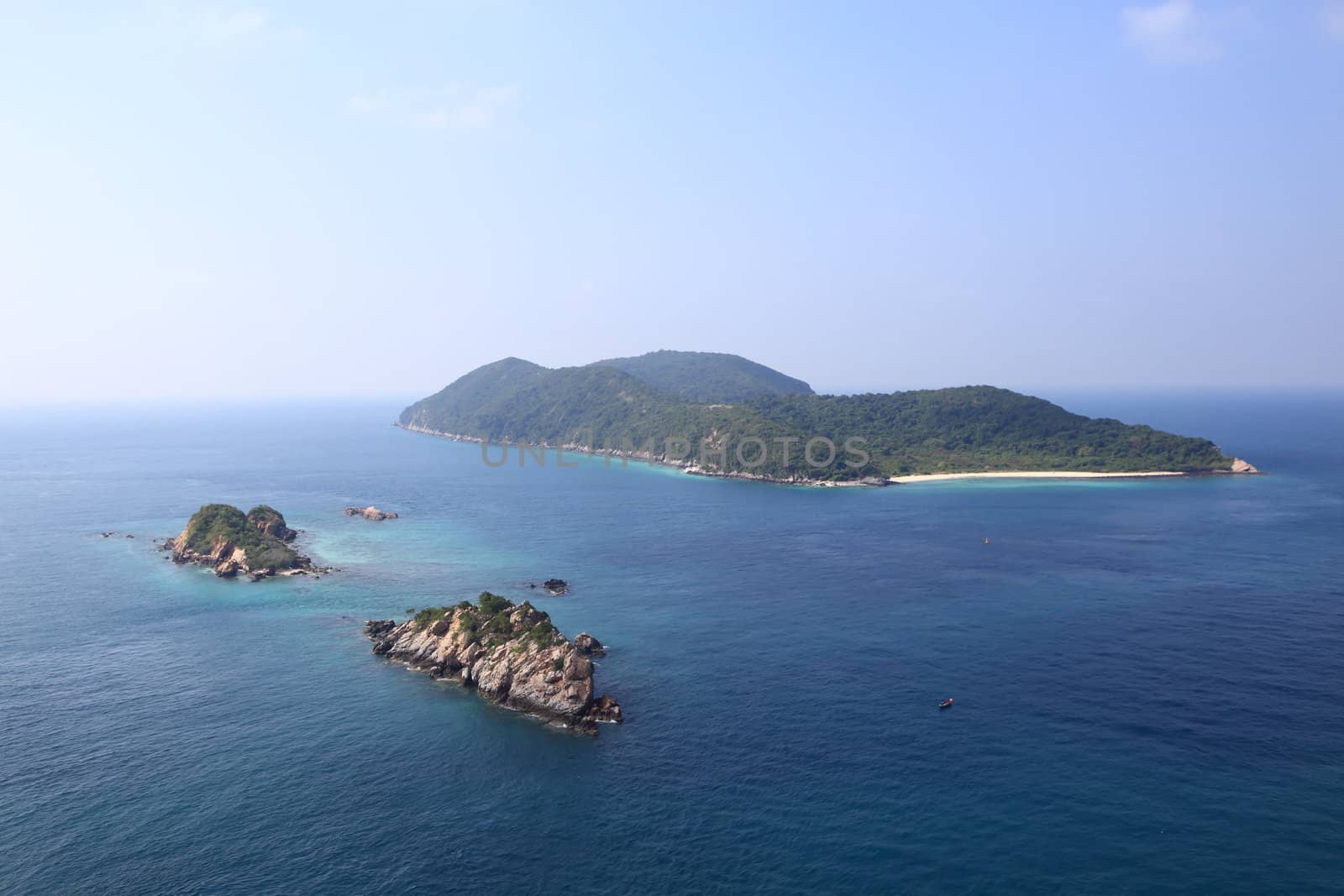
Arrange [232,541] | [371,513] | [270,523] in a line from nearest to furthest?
[232,541] < [270,523] < [371,513]

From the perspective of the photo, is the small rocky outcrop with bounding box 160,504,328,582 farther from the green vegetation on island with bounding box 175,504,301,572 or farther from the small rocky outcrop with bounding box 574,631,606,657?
the small rocky outcrop with bounding box 574,631,606,657

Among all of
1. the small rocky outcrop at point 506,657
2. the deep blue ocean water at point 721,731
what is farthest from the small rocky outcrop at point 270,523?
the small rocky outcrop at point 506,657

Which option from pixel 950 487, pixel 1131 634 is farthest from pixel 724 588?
pixel 950 487

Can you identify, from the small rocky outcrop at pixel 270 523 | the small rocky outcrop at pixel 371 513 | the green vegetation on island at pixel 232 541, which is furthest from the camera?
the small rocky outcrop at pixel 371 513

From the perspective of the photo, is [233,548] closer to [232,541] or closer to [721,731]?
[232,541]

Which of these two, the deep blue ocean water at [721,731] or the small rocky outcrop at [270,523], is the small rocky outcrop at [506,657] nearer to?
the deep blue ocean water at [721,731]

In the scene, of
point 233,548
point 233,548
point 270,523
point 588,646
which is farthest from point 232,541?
point 588,646
